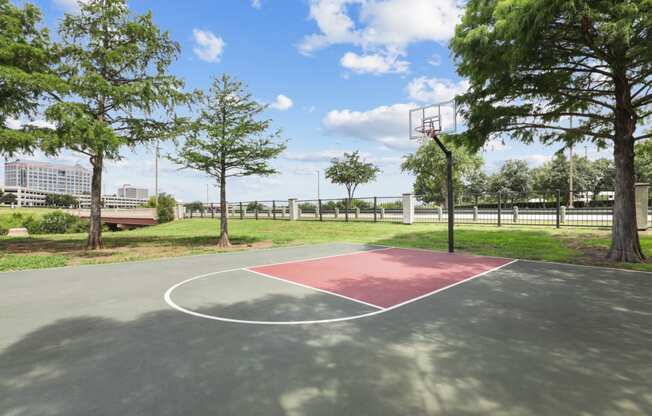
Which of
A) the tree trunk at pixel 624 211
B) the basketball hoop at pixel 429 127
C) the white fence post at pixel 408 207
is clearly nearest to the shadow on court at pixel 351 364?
the tree trunk at pixel 624 211

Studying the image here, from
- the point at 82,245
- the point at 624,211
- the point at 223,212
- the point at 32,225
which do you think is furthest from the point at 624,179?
the point at 32,225

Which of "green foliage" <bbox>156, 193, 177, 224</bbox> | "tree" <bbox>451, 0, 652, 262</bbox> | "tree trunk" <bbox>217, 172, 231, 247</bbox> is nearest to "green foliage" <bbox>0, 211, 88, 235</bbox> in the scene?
"green foliage" <bbox>156, 193, 177, 224</bbox>

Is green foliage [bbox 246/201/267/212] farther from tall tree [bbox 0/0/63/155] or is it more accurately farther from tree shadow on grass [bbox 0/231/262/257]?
tall tree [bbox 0/0/63/155]

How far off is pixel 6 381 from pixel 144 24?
14935 millimetres

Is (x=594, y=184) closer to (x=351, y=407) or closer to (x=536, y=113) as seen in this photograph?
(x=536, y=113)

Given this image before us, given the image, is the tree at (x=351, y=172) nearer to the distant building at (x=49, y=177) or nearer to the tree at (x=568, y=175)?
the tree at (x=568, y=175)

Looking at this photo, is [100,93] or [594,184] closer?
[100,93]

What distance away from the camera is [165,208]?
34594 mm

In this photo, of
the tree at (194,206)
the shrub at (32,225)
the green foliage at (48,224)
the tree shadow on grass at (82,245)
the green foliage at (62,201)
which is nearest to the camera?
the tree shadow on grass at (82,245)

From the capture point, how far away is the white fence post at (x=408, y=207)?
21656mm

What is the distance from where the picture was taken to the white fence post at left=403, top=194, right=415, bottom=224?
2166 centimetres

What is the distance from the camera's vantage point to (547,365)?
11.2 ft

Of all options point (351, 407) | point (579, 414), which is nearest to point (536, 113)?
point (579, 414)

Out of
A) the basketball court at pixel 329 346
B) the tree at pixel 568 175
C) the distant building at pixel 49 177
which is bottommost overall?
the basketball court at pixel 329 346
